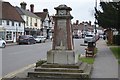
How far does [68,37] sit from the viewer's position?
613 inches

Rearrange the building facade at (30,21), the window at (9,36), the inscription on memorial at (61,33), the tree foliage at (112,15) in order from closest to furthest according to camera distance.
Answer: the inscription on memorial at (61,33) < the tree foliage at (112,15) < the window at (9,36) < the building facade at (30,21)

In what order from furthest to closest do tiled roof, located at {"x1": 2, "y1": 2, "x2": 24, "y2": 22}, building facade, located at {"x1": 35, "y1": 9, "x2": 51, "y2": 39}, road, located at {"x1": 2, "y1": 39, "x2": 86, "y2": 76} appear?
building facade, located at {"x1": 35, "y1": 9, "x2": 51, "y2": 39} < tiled roof, located at {"x1": 2, "y1": 2, "x2": 24, "y2": 22} < road, located at {"x1": 2, "y1": 39, "x2": 86, "y2": 76}

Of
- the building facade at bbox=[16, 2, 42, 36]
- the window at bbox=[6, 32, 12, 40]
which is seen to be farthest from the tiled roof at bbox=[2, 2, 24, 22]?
the building facade at bbox=[16, 2, 42, 36]

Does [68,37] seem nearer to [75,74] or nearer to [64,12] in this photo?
[64,12]

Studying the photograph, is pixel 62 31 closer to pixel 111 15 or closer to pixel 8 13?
pixel 111 15

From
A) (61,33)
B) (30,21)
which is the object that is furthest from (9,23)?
(61,33)

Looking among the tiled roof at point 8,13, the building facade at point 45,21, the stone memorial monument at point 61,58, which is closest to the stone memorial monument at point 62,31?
the stone memorial monument at point 61,58

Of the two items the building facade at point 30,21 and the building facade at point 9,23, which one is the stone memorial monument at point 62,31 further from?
the building facade at point 30,21

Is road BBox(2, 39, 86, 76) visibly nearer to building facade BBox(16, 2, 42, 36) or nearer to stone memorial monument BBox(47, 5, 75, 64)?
stone memorial monument BBox(47, 5, 75, 64)

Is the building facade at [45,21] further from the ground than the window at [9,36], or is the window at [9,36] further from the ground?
the building facade at [45,21]

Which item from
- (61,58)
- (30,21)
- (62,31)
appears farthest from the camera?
(30,21)

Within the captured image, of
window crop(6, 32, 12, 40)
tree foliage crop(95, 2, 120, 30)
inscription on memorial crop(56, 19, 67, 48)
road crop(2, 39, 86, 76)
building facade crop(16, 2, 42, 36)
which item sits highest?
building facade crop(16, 2, 42, 36)

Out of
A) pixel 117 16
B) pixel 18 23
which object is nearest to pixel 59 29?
pixel 117 16

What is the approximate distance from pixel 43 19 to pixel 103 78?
83.9 metres
